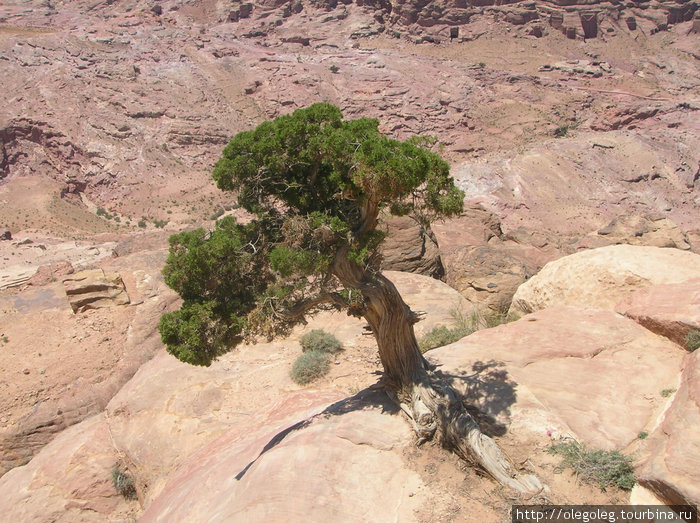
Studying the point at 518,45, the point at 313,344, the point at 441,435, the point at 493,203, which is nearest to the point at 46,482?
the point at 313,344

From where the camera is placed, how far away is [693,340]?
834 centimetres

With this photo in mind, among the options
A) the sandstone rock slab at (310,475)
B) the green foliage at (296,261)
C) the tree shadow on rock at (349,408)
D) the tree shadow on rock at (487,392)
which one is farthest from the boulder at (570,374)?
the green foliage at (296,261)

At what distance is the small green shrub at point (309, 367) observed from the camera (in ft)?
36.5

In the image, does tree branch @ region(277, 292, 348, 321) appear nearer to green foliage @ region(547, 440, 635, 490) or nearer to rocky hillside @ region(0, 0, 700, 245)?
green foliage @ region(547, 440, 635, 490)

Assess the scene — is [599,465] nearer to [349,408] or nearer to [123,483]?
[349,408]

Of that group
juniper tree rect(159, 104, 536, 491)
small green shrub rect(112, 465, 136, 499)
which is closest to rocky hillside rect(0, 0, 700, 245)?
juniper tree rect(159, 104, 536, 491)

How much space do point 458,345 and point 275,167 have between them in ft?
16.3

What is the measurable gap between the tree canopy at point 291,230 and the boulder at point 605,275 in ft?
16.8

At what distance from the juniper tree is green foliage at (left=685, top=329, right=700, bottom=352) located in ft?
12.6

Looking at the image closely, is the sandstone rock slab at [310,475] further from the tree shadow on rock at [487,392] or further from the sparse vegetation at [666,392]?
the sparse vegetation at [666,392]

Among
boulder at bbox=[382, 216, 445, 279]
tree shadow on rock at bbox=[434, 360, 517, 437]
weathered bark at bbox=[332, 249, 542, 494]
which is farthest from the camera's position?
boulder at bbox=[382, 216, 445, 279]

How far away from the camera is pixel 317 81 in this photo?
49219mm

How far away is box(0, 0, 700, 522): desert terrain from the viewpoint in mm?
7121

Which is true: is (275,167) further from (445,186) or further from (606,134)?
(606,134)
